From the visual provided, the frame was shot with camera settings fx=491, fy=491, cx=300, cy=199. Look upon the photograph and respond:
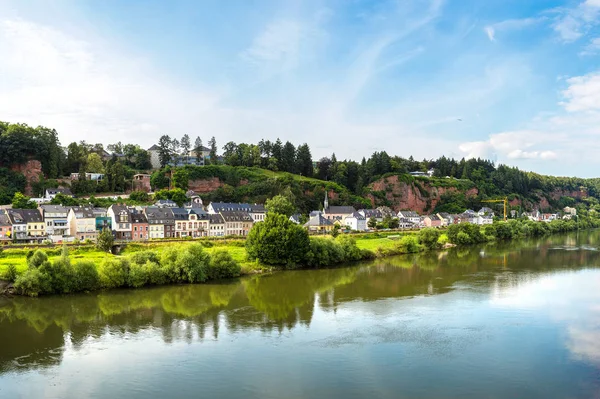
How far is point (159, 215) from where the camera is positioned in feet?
166

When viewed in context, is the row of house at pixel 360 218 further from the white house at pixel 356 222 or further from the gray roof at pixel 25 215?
the gray roof at pixel 25 215

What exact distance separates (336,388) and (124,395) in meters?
6.66

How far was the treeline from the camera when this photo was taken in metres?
27.2

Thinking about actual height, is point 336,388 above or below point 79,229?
below

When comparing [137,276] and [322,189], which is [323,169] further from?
[137,276]

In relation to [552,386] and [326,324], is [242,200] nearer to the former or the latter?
[326,324]

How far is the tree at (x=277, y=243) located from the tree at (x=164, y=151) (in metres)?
46.3

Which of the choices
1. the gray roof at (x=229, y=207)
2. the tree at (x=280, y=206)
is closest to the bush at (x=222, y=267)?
the gray roof at (x=229, y=207)

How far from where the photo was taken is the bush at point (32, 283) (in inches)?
1052

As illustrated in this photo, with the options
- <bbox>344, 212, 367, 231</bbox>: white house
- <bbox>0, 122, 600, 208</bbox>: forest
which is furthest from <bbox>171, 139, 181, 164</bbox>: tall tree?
<bbox>344, 212, 367, 231</bbox>: white house

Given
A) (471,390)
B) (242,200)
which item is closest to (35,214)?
(242,200)

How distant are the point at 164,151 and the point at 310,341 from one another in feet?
214

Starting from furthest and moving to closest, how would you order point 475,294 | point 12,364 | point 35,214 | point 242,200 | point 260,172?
point 260,172
point 242,200
point 35,214
point 475,294
point 12,364

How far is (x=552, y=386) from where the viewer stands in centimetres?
1597
